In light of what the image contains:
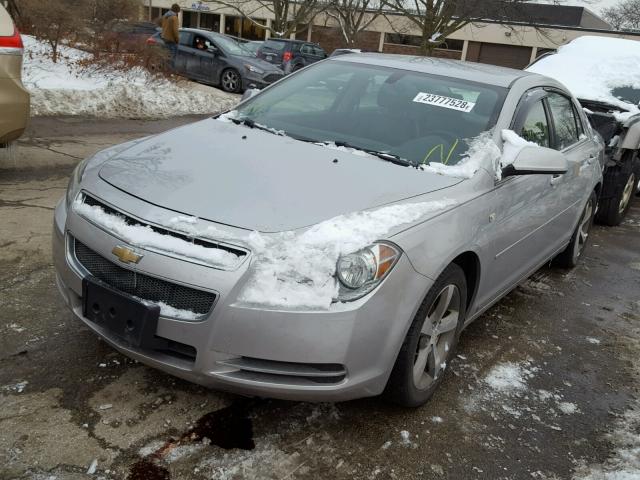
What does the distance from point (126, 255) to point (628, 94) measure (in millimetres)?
6643

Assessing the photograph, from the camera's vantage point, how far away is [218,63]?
48.4ft

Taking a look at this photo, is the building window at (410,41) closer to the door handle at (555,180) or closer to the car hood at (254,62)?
the car hood at (254,62)

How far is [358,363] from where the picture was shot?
2398 millimetres

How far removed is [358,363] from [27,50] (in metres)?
11.4

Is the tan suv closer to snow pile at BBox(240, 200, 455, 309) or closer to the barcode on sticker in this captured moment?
the barcode on sticker

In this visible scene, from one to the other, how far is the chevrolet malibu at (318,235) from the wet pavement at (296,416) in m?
0.27

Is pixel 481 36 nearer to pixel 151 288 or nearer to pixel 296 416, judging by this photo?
pixel 296 416

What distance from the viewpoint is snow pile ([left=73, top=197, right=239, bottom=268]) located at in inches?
91.6

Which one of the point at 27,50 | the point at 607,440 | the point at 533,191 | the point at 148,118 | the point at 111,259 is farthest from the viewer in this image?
the point at 27,50

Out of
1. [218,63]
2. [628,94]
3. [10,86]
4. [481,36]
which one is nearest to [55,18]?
[218,63]

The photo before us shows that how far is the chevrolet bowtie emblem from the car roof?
2.28 m

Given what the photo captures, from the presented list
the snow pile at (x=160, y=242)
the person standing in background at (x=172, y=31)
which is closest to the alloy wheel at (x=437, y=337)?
the snow pile at (x=160, y=242)

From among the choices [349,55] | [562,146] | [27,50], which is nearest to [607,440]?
[562,146]

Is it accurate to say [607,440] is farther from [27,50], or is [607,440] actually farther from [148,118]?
[27,50]
